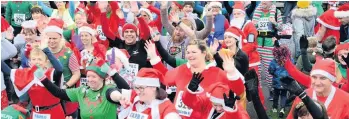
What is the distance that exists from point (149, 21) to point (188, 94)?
14.3 ft

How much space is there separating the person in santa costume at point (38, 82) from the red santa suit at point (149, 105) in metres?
1.16

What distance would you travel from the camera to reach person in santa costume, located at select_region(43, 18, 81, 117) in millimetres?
7227

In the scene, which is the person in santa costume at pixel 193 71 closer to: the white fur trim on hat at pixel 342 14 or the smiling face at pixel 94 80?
the smiling face at pixel 94 80

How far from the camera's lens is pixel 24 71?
20.9 feet

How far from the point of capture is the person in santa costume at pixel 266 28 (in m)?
9.95

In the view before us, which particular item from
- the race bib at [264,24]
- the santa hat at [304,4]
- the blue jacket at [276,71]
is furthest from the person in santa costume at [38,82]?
the santa hat at [304,4]

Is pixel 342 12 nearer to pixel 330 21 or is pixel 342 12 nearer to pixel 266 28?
pixel 330 21

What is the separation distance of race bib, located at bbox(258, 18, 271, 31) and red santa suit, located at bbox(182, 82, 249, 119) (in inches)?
186

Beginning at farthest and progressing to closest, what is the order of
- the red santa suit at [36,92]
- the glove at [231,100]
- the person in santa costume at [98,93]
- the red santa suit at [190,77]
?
the red santa suit at [36,92] → the person in santa costume at [98,93] → the red santa suit at [190,77] → the glove at [231,100]

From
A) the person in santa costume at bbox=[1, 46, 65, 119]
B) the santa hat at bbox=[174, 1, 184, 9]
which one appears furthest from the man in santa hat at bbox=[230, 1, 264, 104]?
the person in santa costume at bbox=[1, 46, 65, 119]

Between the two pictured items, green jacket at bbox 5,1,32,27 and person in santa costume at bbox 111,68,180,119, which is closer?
person in santa costume at bbox 111,68,180,119

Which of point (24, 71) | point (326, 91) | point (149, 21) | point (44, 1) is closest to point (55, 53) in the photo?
point (24, 71)

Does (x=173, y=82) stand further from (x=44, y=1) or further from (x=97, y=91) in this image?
(x=44, y=1)

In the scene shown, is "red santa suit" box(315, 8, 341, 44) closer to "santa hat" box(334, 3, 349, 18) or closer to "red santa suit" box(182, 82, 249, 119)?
"santa hat" box(334, 3, 349, 18)
